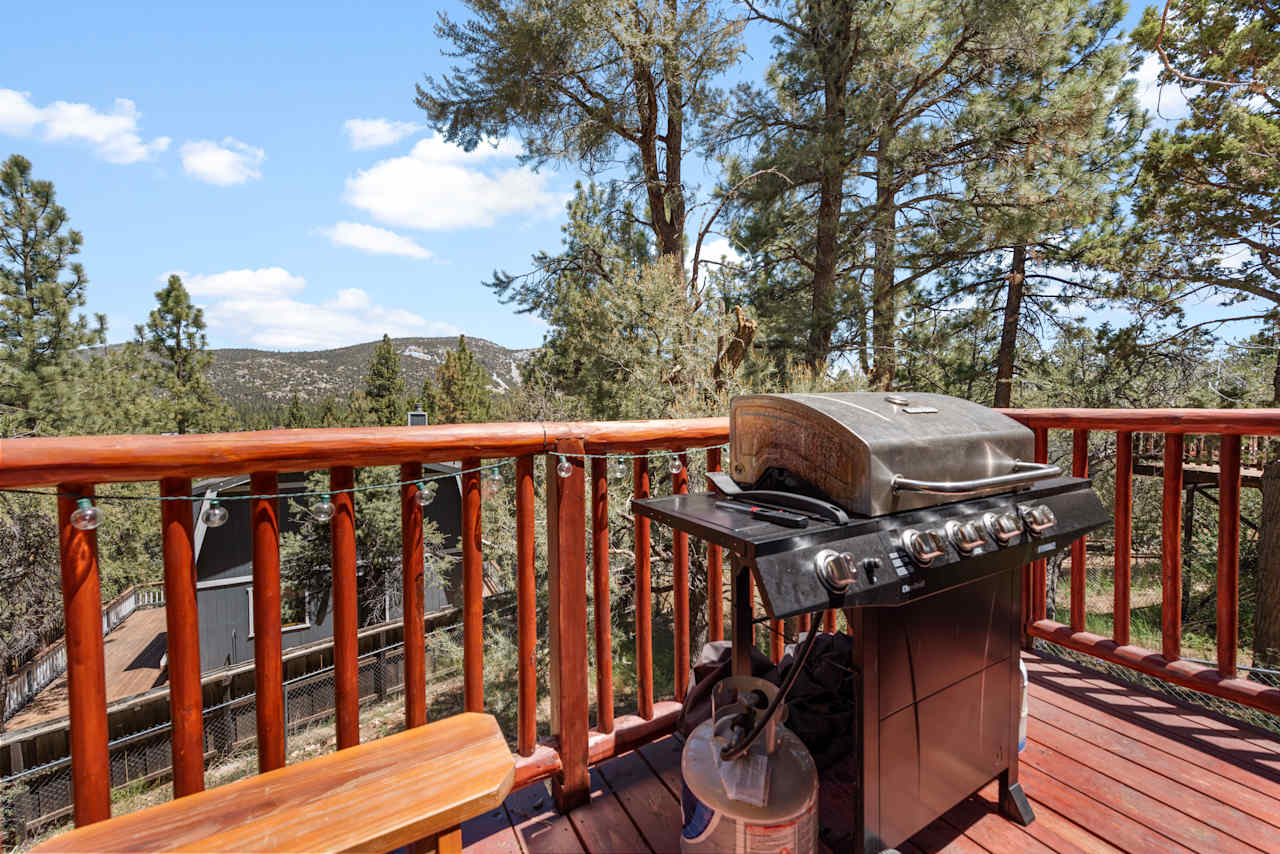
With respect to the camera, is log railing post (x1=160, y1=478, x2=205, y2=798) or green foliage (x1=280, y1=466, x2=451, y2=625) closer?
log railing post (x1=160, y1=478, x2=205, y2=798)

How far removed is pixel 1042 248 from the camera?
9.03m

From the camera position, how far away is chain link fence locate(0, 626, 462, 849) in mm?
8125

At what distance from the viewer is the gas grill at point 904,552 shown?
1016 mm

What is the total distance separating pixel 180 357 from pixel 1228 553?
26.3 metres

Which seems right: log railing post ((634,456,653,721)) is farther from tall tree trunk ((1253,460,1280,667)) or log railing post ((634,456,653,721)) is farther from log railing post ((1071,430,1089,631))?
tall tree trunk ((1253,460,1280,667))

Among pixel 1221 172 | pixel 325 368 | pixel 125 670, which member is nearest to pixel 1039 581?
pixel 1221 172

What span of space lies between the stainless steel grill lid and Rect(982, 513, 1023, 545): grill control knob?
6 cm

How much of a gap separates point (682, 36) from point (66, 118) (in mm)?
27138

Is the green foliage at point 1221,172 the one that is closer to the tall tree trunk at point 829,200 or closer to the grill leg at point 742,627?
the tall tree trunk at point 829,200

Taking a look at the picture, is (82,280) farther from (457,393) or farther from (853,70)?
(853,70)

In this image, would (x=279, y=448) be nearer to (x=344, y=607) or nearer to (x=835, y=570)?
(x=344, y=607)

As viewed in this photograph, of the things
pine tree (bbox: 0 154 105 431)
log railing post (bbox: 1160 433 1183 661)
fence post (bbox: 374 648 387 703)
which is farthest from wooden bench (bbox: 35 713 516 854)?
pine tree (bbox: 0 154 105 431)

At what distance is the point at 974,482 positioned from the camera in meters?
1.17

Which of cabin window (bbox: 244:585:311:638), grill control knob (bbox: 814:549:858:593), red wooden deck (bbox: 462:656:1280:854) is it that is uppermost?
grill control knob (bbox: 814:549:858:593)
